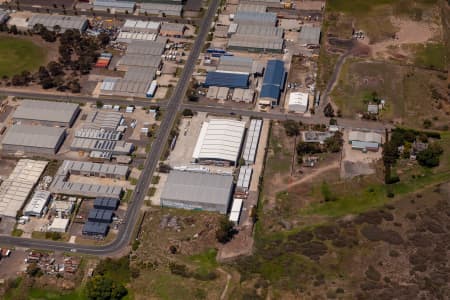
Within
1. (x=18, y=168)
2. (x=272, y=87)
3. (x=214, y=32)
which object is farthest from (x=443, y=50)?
(x=18, y=168)

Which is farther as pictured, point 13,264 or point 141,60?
point 141,60

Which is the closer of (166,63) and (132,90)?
(132,90)

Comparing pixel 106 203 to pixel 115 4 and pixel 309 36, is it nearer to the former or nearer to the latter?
pixel 309 36

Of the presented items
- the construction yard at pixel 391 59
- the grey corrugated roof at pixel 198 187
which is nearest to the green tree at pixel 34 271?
the grey corrugated roof at pixel 198 187

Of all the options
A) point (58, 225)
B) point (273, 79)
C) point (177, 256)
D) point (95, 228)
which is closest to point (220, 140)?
point (273, 79)

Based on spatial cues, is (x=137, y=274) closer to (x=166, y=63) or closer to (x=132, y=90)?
(x=132, y=90)

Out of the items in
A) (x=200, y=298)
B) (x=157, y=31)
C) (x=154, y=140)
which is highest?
(x=157, y=31)

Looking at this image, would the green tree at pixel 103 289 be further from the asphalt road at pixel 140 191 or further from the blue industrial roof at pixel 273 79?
the blue industrial roof at pixel 273 79

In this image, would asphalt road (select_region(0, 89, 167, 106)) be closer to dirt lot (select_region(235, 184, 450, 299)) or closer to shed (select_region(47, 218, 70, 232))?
shed (select_region(47, 218, 70, 232))
